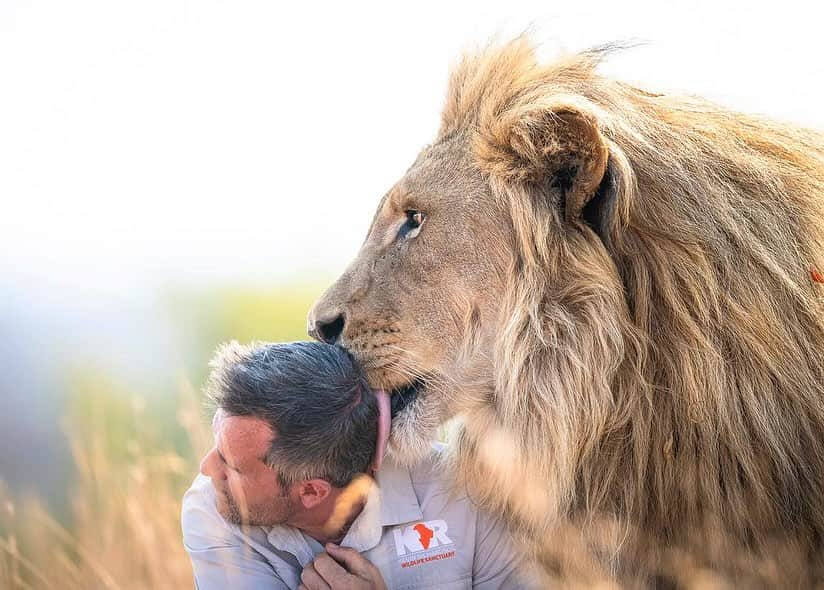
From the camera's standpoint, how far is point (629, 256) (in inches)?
115

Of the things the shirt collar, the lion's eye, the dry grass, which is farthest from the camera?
the dry grass

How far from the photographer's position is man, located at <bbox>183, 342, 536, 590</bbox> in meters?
3.25

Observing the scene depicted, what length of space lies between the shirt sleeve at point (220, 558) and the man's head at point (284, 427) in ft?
0.25

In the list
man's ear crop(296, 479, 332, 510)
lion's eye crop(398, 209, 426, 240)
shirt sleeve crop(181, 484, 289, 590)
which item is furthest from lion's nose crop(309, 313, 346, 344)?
shirt sleeve crop(181, 484, 289, 590)

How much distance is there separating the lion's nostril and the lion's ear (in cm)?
68

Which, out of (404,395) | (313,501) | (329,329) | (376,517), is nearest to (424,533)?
(376,517)

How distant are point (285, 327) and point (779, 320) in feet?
23.9

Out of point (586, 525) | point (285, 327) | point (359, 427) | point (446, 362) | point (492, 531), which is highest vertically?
point (446, 362)

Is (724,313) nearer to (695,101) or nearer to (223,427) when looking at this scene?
(695,101)

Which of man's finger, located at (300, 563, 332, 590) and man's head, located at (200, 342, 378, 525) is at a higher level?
man's head, located at (200, 342, 378, 525)

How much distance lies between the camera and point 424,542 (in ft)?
11.4

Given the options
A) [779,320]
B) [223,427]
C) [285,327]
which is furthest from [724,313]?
[285,327]

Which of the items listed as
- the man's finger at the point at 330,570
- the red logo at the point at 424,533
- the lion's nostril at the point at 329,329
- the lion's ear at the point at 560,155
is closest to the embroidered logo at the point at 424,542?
the red logo at the point at 424,533

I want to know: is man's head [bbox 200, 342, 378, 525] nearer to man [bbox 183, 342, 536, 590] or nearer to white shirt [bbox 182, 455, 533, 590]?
man [bbox 183, 342, 536, 590]
